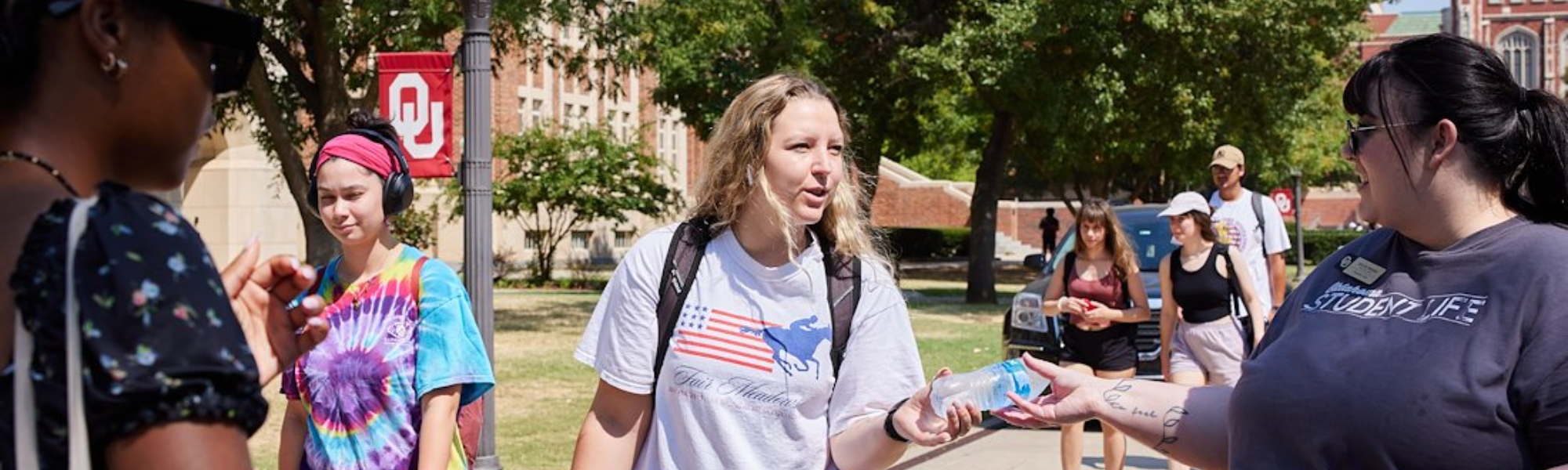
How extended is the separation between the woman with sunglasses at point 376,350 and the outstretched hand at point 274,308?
177 centimetres

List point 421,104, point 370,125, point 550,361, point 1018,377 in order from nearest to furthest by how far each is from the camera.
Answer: point 1018,377, point 370,125, point 421,104, point 550,361

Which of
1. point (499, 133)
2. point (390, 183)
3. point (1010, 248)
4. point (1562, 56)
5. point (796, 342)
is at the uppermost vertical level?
point (1562, 56)

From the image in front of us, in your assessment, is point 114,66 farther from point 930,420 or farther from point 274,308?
point 930,420

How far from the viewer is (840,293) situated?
374 centimetres

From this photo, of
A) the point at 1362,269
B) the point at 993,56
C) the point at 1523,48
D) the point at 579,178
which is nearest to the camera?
the point at 1362,269

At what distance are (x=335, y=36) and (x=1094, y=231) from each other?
33.1ft

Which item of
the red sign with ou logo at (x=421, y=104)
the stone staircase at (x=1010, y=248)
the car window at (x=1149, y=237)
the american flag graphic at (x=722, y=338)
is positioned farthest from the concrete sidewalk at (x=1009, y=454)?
the stone staircase at (x=1010, y=248)

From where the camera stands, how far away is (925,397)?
3523 mm

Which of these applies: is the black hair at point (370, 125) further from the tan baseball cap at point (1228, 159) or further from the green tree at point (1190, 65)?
the green tree at point (1190, 65)

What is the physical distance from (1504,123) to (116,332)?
2404 millimetres

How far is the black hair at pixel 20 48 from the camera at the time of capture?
63.9 inches

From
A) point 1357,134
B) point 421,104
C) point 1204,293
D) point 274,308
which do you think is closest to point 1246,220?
point 1204,293

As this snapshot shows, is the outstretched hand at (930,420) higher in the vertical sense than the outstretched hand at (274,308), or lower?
lower

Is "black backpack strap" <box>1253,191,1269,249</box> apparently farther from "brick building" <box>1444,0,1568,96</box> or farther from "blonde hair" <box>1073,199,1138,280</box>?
A: "brick building" <box>1444,0,1568,96</box>
